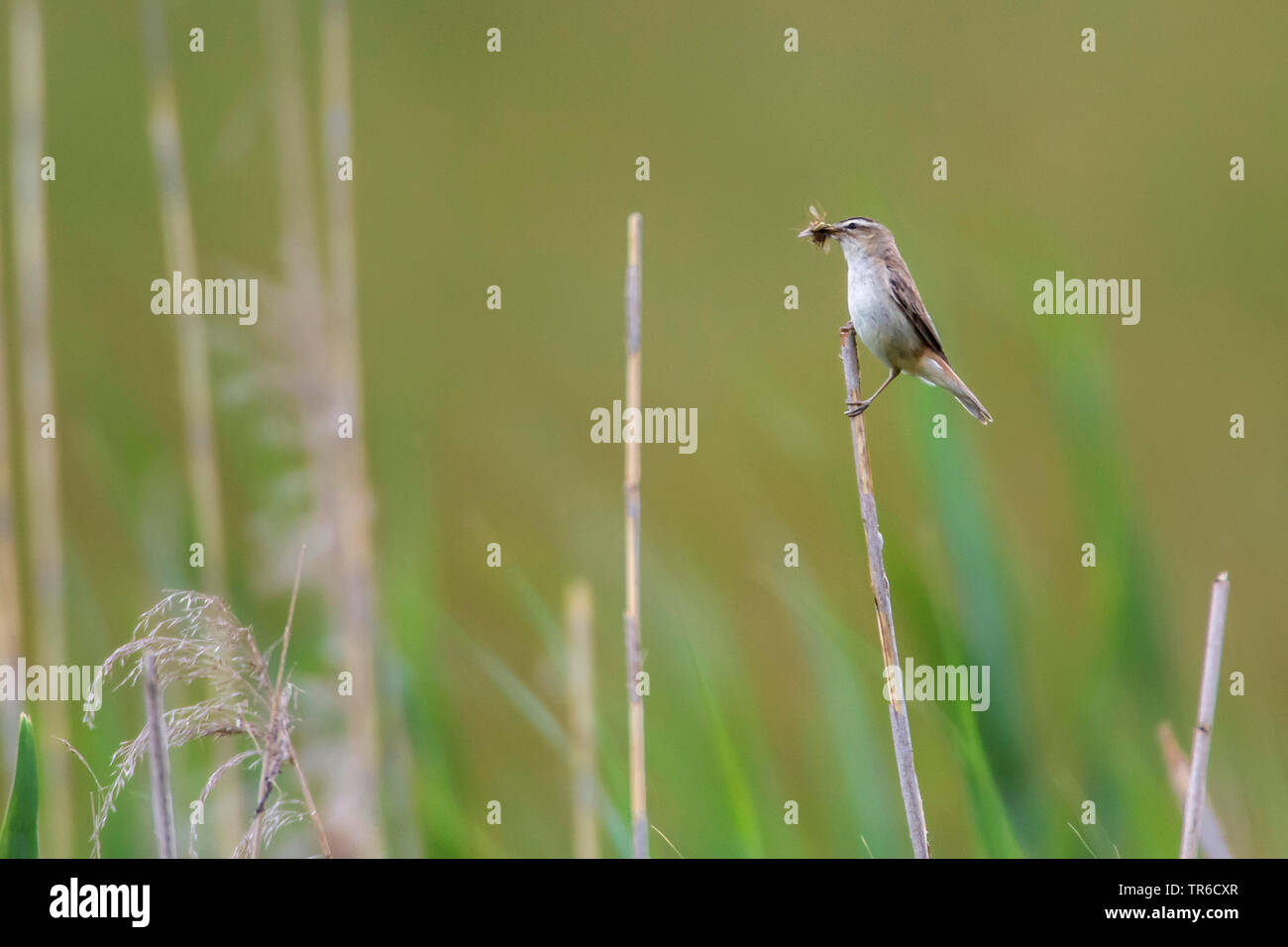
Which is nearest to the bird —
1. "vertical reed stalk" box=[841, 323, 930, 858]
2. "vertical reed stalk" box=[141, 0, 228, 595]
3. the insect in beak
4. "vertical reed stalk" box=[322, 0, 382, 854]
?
the insect in beak

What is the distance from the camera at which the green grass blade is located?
1.63 metres

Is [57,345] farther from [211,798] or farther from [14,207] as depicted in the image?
[211,798]

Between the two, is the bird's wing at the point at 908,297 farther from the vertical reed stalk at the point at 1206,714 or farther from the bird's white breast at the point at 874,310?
the vertical reed stalk at the point at 1206,714

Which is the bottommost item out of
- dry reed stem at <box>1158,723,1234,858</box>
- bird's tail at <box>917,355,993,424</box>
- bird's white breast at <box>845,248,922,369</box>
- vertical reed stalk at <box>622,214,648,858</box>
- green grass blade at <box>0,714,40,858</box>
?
dry reed stem at <box>1158,723,1234,858</box>

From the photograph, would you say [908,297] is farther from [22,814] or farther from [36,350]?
[36,350]

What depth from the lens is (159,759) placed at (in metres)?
1.62

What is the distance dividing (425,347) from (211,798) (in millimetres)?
3303

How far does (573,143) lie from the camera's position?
24.4ft

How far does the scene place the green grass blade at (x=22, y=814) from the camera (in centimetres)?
163

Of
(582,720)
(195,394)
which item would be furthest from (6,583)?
(582,720)

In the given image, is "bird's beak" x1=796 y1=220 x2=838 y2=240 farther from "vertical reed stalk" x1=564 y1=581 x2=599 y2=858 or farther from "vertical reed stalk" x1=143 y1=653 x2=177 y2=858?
"vertical reed stalk" x1=143 y1=653 x2=177 y2=858

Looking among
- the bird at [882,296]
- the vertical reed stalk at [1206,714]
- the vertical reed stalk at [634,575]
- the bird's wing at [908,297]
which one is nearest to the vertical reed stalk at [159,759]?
the vertical reed stalk at [634,575]

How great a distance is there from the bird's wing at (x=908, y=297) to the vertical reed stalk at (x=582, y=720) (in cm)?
116

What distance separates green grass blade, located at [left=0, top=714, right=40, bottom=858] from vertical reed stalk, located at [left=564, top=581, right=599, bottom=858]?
0.98 m
